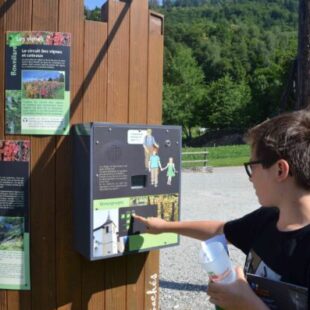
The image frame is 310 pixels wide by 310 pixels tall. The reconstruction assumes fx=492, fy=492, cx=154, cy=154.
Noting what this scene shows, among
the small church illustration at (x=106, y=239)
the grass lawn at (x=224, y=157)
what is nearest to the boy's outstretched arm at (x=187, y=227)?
the small church illustration at (x=106, y=239)

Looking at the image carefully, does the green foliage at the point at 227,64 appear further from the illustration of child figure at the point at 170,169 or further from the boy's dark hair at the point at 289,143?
the boy's dark hair at the point at 289,143

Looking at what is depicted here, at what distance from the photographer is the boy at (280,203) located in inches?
66.6

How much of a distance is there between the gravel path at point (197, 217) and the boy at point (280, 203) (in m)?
3.38

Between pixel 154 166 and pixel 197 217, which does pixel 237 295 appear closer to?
pixel 154 166

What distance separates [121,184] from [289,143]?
1.18 metres

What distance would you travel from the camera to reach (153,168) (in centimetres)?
284

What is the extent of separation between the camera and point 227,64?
89312 millimetres

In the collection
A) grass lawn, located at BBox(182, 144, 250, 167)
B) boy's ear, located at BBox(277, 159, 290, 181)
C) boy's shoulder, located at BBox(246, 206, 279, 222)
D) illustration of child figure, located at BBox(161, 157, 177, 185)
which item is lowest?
grass lawn, located at BBox(182, 144, 250, 167)

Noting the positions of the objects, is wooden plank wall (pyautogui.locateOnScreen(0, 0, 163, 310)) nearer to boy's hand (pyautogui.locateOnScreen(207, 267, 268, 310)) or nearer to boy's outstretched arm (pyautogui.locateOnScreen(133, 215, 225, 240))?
boy's outstretched arm (pyautogui.locateOnScreen(133, 215, 225, 240))

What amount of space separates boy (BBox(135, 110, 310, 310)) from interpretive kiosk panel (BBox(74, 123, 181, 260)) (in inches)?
36.5

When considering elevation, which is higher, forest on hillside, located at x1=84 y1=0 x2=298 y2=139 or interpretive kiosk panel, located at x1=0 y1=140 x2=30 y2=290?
forest on hillside, located at x1=84 y1=0 x2=298 y2=139

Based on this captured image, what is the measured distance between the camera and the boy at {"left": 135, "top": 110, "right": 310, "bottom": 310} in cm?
169

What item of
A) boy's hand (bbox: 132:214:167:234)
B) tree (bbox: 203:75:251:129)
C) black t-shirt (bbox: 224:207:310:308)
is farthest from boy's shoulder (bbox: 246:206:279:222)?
tree (bbox: 203:75:251:129)

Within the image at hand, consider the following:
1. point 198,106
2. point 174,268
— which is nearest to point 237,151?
point 174,268
